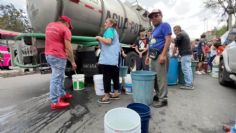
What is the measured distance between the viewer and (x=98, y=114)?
3.52 m

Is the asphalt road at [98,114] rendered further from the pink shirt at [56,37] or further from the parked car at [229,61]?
the pink shirt at [56,37]

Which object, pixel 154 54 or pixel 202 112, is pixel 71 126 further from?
pixel 202 112

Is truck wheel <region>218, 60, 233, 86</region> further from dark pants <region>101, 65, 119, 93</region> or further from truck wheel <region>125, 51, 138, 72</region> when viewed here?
dark pants <region>101, 65, 119, 93</region>

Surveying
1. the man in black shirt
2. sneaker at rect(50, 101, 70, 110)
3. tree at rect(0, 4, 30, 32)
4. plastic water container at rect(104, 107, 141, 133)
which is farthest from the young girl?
tree at rect(0, 4, 30, 32)

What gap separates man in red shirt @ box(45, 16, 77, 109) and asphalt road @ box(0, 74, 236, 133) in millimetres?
379

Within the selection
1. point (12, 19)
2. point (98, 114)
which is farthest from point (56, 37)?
point (12, 19)

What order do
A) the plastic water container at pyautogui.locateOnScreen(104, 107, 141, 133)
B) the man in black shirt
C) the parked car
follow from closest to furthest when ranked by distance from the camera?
the plastic water container at pyautogui.locateOnScreen(104, 107, 141, 133)
the parked car
the man in black shirt

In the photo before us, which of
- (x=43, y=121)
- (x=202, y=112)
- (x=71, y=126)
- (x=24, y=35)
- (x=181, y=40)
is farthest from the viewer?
(x=181, y=40)

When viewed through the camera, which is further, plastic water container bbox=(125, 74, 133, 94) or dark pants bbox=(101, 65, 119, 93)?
plastic water container bbox=(125, 74, 133, 94)

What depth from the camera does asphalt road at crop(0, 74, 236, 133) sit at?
9.60 feet

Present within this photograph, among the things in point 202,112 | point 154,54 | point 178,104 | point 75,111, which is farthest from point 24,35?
point 202,112

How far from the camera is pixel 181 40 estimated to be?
549cm

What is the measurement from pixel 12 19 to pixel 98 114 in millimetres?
31300

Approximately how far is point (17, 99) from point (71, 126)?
251 centimetres
